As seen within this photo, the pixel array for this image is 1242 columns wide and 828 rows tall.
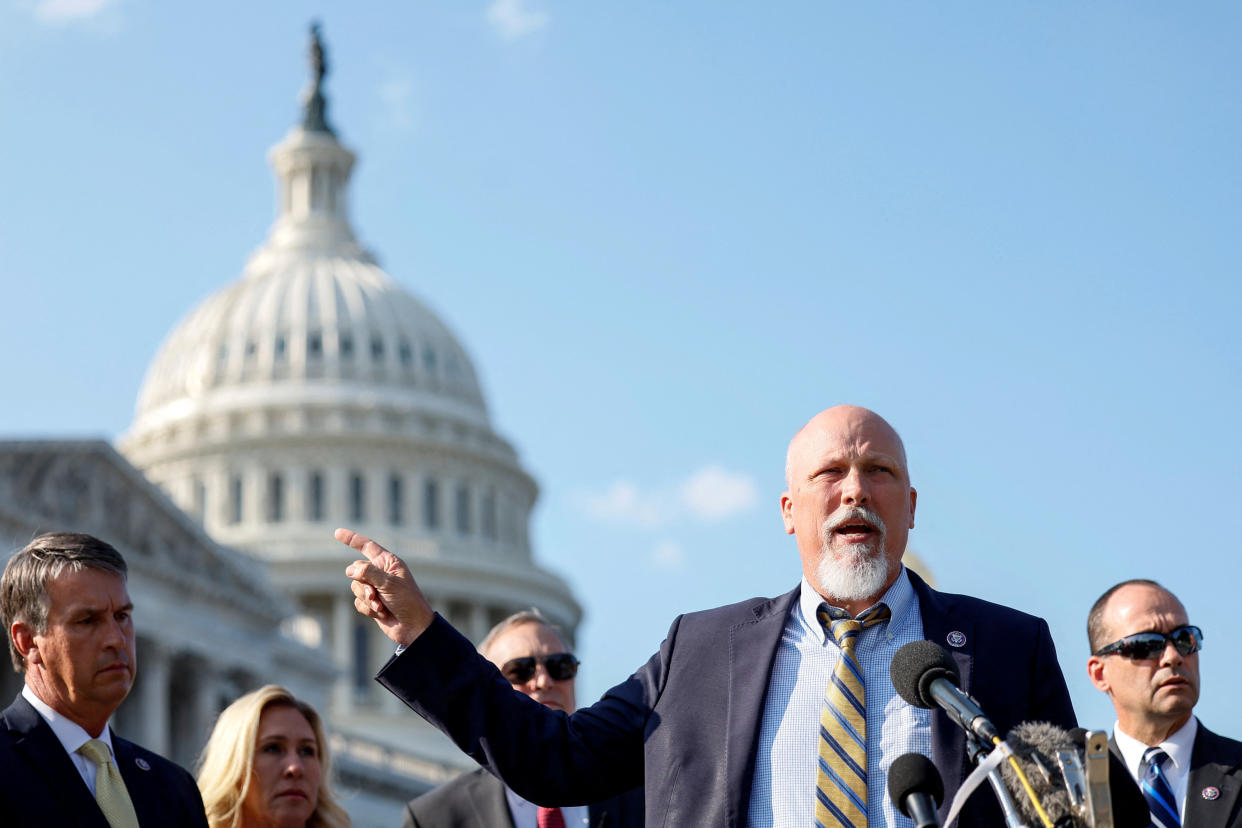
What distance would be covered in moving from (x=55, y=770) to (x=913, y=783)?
2.81m

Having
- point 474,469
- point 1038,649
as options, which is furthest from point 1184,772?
point 474,469

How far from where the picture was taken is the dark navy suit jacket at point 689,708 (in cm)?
519

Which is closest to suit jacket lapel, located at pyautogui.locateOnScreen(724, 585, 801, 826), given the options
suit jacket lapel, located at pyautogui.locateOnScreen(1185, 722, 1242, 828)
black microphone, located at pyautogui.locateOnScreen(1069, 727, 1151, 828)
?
black microphone, located at pyautogui.locateOnScreen(1069, 727, 1151, 828)

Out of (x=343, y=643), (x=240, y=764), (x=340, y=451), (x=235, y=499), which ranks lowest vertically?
(x=240, y=764)

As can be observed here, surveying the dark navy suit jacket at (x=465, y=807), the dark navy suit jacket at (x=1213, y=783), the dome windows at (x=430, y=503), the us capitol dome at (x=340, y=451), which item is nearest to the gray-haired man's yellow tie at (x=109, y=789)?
the dark navy suit jacket at (x=465, y=807)

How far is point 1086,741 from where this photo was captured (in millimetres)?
4145

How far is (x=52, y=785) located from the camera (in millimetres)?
6008

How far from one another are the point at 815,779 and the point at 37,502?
4503 cm

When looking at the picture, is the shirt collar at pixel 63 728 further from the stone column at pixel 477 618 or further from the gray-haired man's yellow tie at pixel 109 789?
the stone column at pixel 477 618

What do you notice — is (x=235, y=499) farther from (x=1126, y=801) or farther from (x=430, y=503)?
(x=1126, y=801)

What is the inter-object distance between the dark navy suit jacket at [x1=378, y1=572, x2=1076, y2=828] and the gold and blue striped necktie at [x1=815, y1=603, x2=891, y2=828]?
177 millimetres

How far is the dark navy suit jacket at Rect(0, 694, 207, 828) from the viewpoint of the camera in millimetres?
5895

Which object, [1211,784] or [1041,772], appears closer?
[1041,772]

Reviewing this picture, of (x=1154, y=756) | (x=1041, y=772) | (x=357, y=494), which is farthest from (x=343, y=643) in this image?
(x=1041, y=772)
